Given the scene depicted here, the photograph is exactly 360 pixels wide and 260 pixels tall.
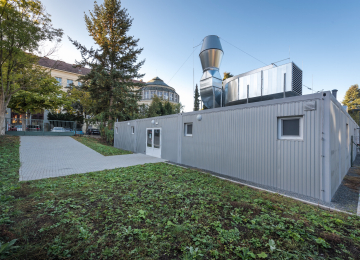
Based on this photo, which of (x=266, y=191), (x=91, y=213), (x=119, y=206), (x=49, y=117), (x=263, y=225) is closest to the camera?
(x=263, y=225)

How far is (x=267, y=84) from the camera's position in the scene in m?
6.48

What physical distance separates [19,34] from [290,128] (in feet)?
58.4

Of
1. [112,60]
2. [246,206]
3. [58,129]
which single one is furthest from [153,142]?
[58,129]

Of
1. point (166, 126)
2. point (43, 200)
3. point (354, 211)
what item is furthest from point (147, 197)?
point (166, 126)

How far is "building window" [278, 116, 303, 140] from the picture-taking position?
15.1 ft

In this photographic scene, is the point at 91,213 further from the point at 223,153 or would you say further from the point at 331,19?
the point at 331,19

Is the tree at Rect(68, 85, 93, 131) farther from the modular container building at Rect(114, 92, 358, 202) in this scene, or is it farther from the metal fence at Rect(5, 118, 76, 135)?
the modular container building at Rect(114, 92, 358, 202)

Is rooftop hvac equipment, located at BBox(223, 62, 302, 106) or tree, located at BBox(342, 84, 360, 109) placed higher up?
tree, located at BBox(342, 84, 360, 109)

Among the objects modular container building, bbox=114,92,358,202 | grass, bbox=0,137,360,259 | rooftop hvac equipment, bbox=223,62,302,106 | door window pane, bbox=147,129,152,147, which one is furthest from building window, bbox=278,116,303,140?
door window pane, bbox=147,129,152,147

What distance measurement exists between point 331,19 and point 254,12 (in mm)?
4319

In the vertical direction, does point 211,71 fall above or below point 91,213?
above

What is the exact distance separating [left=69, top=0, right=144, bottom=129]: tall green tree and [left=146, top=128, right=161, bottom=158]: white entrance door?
32.4ft

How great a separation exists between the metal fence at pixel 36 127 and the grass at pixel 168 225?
18486 mm

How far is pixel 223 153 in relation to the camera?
6.70 meters
